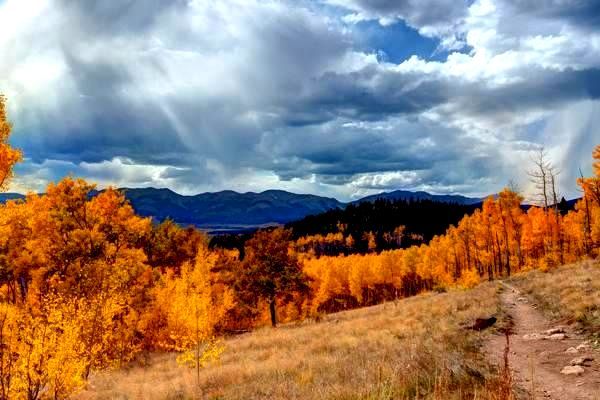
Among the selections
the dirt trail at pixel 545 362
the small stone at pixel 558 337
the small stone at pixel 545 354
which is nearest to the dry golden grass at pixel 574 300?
the dirt trail at pixel 545 362

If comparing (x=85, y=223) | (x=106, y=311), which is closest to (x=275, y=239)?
(x=85, y=223)

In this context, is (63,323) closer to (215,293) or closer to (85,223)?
(85,223)

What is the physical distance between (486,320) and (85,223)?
80.7 feet

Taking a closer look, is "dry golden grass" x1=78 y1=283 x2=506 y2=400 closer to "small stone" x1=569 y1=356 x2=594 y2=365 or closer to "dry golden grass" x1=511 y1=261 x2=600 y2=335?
"small stone" x1=569 y1=356 x2=594 y2=365

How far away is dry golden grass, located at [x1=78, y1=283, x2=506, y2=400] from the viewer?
7.94 m

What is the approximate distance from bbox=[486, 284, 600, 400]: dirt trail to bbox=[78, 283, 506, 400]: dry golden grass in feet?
2.98

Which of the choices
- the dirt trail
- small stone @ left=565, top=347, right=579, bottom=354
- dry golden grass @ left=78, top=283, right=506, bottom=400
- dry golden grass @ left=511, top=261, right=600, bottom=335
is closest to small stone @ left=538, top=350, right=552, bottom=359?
the dirt trail

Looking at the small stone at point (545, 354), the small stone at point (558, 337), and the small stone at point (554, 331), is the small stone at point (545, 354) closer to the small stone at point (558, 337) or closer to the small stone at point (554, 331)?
the small stone at point (558, 337)

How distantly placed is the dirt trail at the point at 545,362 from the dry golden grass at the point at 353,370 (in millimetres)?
910

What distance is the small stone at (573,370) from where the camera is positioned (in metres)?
11.0

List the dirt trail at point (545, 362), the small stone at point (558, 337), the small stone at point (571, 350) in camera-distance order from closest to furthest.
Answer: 1. the dirt trail at point (545, 362)
2. the small stone at point (571, 350)
3. the small stone at point (558, 337)

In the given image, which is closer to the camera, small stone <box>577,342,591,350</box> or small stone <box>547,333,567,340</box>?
small stone <box>577,342,591,350</box>

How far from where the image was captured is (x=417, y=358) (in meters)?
9.89

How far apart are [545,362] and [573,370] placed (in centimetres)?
166
